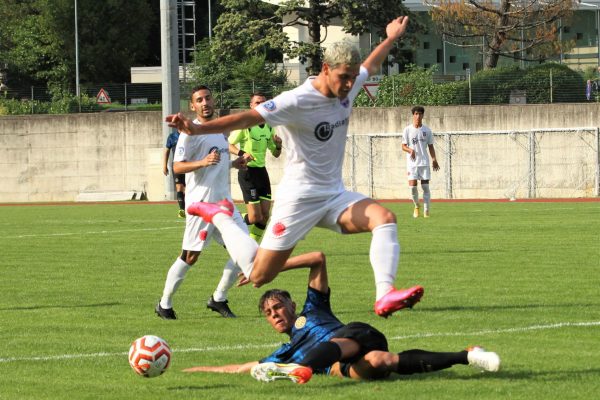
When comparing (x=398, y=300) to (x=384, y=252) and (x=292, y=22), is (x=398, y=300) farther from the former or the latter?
(x=292, y=22)

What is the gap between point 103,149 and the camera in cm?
4369

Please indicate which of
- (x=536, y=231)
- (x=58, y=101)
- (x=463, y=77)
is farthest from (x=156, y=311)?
(x=58, y=101)

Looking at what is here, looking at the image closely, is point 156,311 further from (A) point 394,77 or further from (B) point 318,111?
(A) point 394,77

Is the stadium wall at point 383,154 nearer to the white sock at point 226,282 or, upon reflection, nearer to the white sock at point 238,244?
the white sock at point 226,282

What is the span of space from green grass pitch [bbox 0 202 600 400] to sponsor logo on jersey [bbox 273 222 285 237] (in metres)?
0.97

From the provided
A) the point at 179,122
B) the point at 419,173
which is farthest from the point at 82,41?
the point at 179,122

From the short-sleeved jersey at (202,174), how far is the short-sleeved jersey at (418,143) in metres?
14.8

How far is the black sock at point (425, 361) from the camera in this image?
25.2 ft

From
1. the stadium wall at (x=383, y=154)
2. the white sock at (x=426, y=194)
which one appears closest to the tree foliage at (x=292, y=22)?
the stadium wall at (x=383, y=154)

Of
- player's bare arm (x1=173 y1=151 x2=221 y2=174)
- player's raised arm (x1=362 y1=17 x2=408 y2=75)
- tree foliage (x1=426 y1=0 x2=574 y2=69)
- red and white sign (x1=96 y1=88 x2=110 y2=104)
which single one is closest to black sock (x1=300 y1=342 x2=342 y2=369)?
player's raised arm (x1=362 y1=17 x2=408 y2=75)

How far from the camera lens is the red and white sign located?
151ft

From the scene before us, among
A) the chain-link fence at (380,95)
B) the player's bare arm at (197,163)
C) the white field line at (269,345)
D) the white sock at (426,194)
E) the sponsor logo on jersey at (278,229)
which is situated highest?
the chain-link fence at (380,95)

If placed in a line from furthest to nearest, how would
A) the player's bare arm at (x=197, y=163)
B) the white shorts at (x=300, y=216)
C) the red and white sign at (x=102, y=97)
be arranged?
the red and white sign at (x=102, y=97) < the player's bare arm at (x=197, y=163) < the white shorts at (x=300, y=216)

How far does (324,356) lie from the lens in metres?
7.59
